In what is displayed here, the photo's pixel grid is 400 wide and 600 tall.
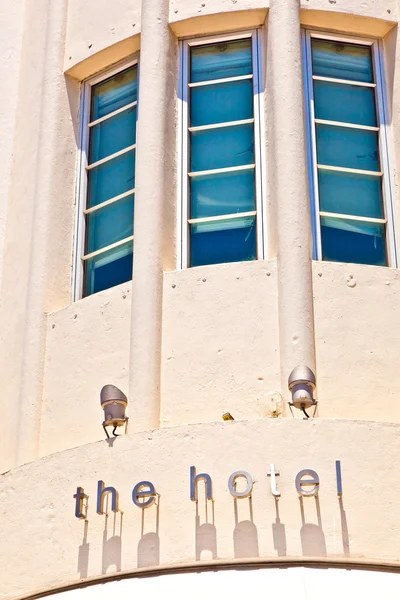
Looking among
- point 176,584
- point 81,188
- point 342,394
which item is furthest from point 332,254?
point 176,584

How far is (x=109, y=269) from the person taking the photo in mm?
13758

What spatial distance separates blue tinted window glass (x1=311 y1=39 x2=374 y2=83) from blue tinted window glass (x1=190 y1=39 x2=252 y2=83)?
0.64 metres

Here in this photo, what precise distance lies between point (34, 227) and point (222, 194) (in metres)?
1.88

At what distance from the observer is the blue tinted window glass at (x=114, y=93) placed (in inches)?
568

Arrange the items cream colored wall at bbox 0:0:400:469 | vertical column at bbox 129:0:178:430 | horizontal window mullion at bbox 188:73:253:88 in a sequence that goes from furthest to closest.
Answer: horizontal window mullion at bbox 188:73:253:88, vertical column at bbox 129:0:178:430, cream colored wall at bbox 0:0:400:469

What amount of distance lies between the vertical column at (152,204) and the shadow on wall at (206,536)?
3.91 feet

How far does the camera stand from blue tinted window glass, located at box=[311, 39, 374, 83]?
14141mm

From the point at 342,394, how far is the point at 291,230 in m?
1.48

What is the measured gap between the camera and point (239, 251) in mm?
13234

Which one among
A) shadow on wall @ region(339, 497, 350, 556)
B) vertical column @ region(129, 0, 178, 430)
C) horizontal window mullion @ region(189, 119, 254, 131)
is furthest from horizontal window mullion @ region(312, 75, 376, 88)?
A: shadow on wall @ region(339, 497, 350, 556)

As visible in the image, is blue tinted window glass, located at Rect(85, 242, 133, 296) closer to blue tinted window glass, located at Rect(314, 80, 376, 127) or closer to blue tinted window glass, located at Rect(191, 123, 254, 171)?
blue tinted window glass, located at Rect(191, 123, 254, 171)

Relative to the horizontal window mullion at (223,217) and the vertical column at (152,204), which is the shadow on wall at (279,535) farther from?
the horizontal window mullion at (223,217)

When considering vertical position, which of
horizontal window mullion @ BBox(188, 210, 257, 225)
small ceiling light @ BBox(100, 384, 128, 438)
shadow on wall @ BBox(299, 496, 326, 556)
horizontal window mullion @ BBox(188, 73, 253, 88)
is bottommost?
shadow on wall @ BBox(299, 496, 326, 556)

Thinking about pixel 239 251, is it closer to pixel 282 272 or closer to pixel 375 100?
pixel 282 272
